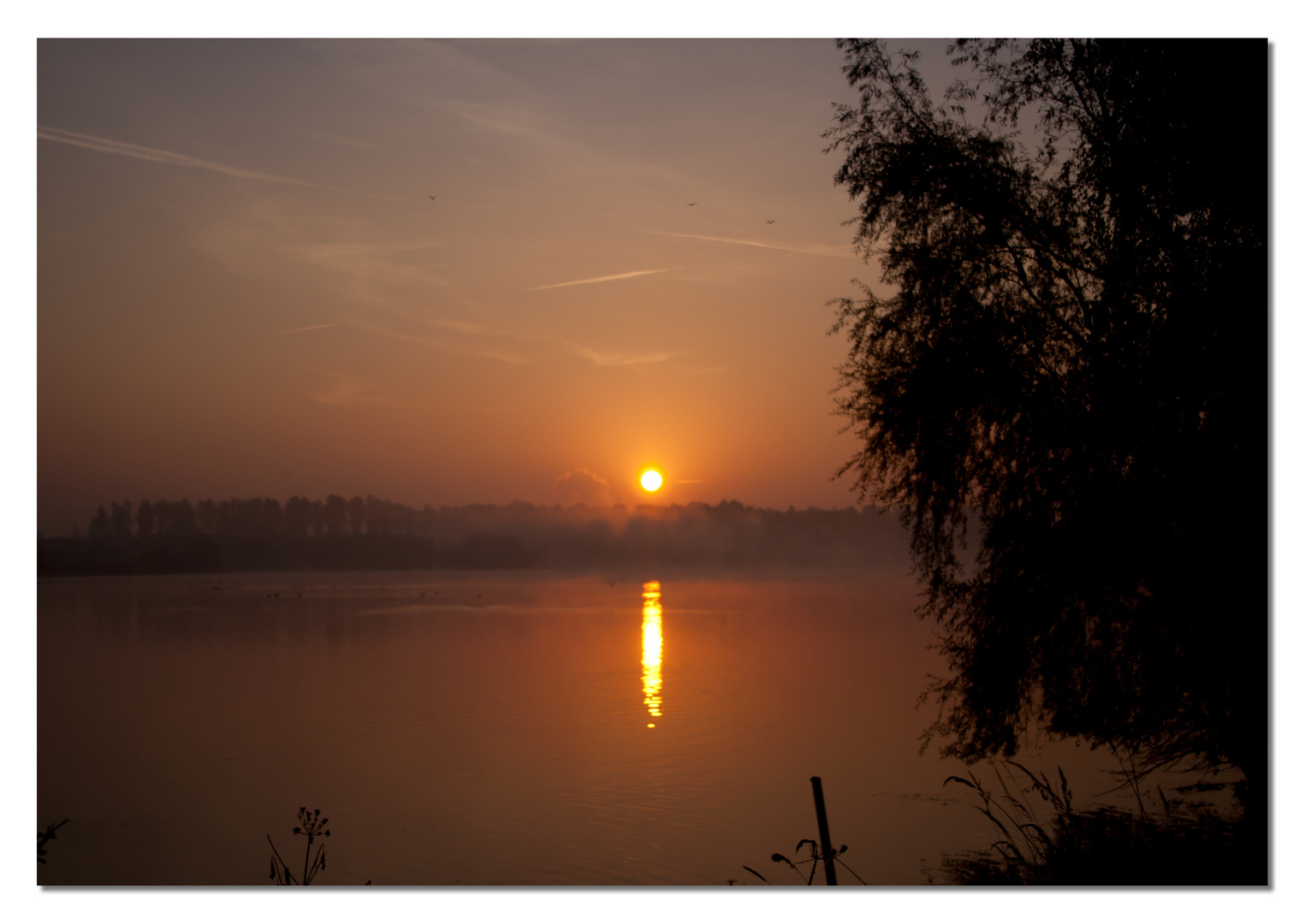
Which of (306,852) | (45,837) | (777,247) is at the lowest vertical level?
(306,852)

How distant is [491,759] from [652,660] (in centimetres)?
1391

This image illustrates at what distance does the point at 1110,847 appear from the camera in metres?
8.22

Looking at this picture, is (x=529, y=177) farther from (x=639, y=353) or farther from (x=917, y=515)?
(x=917, y=515)

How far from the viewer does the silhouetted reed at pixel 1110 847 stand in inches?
249

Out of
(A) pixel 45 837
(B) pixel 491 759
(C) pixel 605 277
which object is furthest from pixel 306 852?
(B) pixel 491 759

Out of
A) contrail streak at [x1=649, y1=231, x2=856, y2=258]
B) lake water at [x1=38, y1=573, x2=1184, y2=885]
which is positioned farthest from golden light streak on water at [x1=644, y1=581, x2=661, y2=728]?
contrail streak at [x1=649, y1=231, x2=856, y2=258]

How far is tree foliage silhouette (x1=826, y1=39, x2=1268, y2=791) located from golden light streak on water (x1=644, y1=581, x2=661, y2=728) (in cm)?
1162

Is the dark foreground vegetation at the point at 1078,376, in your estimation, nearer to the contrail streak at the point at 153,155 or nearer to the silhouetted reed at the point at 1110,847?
the silhouetted reed at the point at 1110,847

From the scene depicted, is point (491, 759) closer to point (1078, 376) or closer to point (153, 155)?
point (153, 155)

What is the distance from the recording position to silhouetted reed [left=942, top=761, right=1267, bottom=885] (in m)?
6.32

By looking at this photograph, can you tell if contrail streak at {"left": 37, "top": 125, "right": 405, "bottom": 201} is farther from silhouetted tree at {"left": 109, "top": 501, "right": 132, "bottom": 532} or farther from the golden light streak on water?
the golden light streak on water

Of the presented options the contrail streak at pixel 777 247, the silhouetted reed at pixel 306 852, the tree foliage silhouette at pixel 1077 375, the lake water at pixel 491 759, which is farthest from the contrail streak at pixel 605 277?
the lake water at pixel 491 759

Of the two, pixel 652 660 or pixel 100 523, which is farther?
pixel 652 660

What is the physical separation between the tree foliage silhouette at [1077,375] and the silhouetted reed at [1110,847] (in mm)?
724
